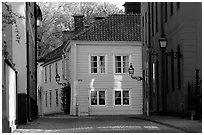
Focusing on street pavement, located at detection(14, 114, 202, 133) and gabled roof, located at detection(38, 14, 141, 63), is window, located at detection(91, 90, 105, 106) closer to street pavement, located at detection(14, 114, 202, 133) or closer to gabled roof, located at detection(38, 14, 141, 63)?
gabled roof, located at detection(38, 14, 141, 63)

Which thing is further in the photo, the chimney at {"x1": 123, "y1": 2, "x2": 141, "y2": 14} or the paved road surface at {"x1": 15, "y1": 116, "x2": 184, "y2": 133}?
the chimney at {"x1": 123, "y1": 2, "x2": 141, "y2": 14}

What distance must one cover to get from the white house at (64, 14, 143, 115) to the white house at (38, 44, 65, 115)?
3.90 meters

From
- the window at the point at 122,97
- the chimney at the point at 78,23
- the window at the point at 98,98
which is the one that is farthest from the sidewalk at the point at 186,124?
the chimney at the point at 78,23

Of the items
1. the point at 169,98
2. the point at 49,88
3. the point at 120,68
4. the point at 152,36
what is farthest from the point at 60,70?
the point at 169,98

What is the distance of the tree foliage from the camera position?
176 feet

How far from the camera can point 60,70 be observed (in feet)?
157

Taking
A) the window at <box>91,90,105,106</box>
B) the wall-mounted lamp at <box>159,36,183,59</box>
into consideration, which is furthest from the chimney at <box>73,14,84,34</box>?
the wall-mounted lamp at <box>159,36,183,59</box>

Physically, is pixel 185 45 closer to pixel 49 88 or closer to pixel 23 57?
pixel 23 57

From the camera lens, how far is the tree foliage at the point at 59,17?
5353 centimetres

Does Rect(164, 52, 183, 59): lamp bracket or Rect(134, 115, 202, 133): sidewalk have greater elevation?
Rect(164, 52, 183, 59): lamp bracket

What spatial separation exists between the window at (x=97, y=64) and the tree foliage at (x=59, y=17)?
490 inches

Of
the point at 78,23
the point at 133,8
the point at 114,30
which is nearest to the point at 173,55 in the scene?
the point at 114,30

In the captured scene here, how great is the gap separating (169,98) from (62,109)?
19.3m

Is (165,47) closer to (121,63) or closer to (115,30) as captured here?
(121,63)
